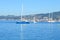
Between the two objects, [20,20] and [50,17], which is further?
[50,17]

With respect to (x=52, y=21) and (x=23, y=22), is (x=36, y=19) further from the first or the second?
(x=23, y=22)

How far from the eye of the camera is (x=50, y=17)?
30.8 m

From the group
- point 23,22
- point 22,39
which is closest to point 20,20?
point 23,22

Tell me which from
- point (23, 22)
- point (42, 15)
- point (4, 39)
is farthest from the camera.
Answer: point (42, 15)

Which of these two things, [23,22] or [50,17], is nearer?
[23,22]

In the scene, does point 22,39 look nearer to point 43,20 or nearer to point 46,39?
point 46,39

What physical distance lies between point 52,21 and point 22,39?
25041 mm

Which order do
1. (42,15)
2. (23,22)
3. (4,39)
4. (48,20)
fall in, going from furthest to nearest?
(48,20)
(42,15)
(23,22)
(4,39)

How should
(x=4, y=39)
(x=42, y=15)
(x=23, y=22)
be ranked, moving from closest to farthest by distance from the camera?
(x=4, y=39)
(x=23, y=22)
(x=42, y=15)

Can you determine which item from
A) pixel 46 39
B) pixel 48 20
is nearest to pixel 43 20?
pixel 48 20

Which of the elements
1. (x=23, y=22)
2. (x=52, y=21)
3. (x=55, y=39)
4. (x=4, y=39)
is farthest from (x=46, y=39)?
(x=52, y=21)

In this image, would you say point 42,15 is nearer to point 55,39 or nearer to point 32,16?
point 32,16

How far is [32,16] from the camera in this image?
30.4m

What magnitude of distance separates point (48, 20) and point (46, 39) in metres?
25.1
